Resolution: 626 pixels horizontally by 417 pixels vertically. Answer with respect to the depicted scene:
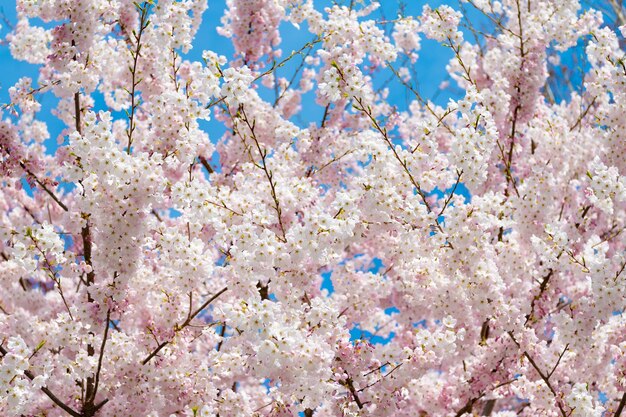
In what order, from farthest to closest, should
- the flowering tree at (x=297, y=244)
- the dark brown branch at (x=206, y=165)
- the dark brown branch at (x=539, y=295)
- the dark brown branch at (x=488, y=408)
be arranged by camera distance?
the dark brown branch at (x=206, y=165) → the dark brown branch at (x=488, y=408) → the dark brown branch at (x=539, y=295) → the flowering tree at (x=297, y=244)

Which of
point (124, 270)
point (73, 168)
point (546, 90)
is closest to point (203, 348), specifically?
point (124, 270)

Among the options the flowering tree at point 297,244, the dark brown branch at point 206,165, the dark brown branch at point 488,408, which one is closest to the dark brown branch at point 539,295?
the flowering tree at point 297,244

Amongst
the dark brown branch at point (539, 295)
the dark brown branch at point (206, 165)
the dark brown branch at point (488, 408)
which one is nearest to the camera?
the dark brown branch at point (539, 295)

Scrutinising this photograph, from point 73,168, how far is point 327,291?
546cm

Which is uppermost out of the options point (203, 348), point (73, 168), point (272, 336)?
point (203, 348)

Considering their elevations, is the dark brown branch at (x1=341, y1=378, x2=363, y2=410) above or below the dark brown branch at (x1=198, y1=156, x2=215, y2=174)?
below

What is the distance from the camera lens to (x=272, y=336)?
16.2 feet

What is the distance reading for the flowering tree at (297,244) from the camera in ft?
17.9

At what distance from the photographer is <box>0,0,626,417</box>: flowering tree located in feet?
17.9

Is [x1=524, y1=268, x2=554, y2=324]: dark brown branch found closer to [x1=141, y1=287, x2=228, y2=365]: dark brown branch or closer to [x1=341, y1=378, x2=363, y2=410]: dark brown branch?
[x1=341, y1=378, x2=363, y2=410]: dark brown branch

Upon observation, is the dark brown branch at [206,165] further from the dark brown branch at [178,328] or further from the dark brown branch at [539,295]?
the dark brown branch at [539,295]

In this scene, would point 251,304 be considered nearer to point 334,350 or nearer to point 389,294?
point 334,350

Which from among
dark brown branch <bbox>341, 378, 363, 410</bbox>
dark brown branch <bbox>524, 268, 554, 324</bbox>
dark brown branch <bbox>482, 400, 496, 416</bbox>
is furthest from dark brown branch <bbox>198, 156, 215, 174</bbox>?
dark brown branch <bbox>482, 400, 496, 416</bbox>

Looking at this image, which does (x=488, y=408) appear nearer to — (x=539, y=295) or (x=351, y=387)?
(x=539, y=295)
